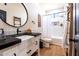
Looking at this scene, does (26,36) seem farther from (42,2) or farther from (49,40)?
→ (42,2)

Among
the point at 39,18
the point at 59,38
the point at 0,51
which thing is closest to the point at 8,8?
the point at 39,18

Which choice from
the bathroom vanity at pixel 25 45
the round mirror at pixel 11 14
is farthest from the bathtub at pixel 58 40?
the round mirror at pixel 11 14

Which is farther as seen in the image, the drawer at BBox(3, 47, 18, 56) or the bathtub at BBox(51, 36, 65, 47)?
the bathtub at BBox(51, 36, 65, 47)

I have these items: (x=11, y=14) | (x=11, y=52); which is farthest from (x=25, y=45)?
(x=11, y=14)

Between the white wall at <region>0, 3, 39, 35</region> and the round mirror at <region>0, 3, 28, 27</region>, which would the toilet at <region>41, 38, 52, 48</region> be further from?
the round mirror at <region>0, 3, 28, 27</region>

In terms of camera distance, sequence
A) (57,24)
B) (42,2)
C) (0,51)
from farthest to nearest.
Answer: (57,24) < (42,2) < (0,51)

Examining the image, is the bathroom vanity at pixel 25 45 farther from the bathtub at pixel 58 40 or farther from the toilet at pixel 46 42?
the bathtub at pixel 58 40

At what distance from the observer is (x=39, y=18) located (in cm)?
102

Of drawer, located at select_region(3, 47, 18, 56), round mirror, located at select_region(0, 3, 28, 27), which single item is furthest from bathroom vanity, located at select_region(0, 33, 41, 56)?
round mirror, located at select_region(0, 3, 28, 27)

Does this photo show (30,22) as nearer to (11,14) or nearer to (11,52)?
(11,14)

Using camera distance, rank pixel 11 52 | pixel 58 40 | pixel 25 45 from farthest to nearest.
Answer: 1. pixel 25 45
2. pixel 58 40
3. pixel 11 52

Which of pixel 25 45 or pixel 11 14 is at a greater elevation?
pixel 11 14

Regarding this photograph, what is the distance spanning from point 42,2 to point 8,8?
38 cm

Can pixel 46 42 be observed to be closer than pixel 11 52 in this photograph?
No
